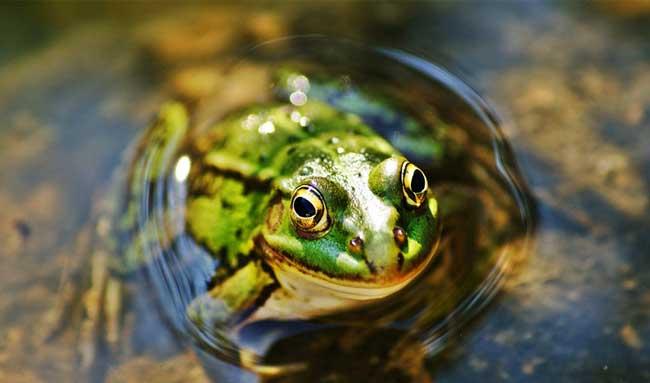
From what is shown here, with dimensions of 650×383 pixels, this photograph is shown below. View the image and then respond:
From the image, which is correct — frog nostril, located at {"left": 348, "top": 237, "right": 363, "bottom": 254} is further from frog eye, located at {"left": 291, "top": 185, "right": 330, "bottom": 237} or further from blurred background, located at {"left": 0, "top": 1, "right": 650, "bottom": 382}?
blurred background, located at {"left": 0, "top": 1, "right": 650, "bottom": 382}

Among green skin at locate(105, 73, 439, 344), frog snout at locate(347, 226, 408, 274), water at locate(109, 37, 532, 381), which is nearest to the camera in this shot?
frog snout at locate(347, 226, 408, 274)

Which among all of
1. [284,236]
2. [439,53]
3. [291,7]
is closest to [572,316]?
[284,236]

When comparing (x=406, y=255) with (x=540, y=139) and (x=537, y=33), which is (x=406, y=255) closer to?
(x=540, y=139)

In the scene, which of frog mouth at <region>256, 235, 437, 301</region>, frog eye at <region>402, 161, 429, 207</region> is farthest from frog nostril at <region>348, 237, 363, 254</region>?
frog eye at <region>402, 161, 429, 207</region>

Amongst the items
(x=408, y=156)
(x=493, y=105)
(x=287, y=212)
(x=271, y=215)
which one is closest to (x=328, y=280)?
(x=287, y=212)

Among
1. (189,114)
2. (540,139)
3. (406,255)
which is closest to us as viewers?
(406,255)

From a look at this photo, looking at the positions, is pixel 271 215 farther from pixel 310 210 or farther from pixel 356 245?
pixel 356 245

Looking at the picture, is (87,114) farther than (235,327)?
Yes
